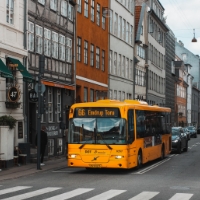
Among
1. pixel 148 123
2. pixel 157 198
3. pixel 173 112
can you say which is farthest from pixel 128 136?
pixel 173 112

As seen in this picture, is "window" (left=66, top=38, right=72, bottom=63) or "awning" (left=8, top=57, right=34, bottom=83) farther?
"window" (left=66, top=38, right=72, bottom=63)

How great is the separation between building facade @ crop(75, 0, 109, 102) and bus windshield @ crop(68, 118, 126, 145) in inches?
681

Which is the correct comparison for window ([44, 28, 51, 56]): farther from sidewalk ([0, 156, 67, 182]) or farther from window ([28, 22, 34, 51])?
sidewalk ([0, 156, 67, 182])

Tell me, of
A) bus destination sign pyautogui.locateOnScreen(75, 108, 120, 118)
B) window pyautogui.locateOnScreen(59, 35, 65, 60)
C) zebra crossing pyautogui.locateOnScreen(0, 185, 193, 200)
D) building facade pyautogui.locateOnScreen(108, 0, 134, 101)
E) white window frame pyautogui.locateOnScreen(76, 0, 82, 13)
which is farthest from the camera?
building facade pyautogui.locateOnScreen(108, 0, 134, 101)

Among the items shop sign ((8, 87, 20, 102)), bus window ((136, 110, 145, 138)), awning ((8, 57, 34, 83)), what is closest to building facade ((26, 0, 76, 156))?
awning ((8, 57, 34, 83))

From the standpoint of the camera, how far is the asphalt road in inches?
611

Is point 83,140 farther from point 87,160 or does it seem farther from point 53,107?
point 53,107

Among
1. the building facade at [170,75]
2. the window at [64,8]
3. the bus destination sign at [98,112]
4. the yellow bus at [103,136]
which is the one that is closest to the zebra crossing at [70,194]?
the yellow bus at [103,136]

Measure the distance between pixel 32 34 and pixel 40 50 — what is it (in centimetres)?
160

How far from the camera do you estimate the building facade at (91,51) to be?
41750mm

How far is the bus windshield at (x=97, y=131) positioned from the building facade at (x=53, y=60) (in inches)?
264

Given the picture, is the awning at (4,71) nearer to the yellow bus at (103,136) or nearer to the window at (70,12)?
the yellow bus at (103,136)

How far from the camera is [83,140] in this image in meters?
23.4

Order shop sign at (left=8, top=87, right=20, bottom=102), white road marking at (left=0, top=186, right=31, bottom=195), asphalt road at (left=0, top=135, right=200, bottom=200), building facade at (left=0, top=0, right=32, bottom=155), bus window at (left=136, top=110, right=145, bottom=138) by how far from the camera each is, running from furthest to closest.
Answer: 1. shop sign at (left=8, top=87, right=20, bottom=102)
2. building facade at (left=0, top=0, right=32, bottom=155)
3. bus window at (left=136, top=110, right=145, bottom=138)
4. white road marking at (left=0, top=186, right=31, bottom=195)
5. asphalt road at (left=0, top=135, right=200, bottom=200)
